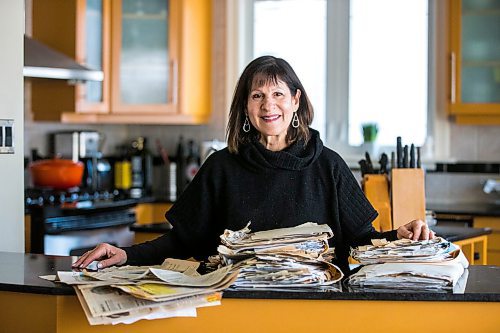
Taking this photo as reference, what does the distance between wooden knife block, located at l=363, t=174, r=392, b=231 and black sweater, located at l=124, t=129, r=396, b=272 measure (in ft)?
3.84

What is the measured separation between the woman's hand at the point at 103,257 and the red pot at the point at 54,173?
3075 mm

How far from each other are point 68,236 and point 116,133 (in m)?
1.80

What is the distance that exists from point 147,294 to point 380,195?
203cm

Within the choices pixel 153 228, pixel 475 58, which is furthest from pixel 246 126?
pixel 475 58

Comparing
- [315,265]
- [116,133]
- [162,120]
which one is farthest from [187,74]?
[315,265]

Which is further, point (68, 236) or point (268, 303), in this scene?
point (68, 236)

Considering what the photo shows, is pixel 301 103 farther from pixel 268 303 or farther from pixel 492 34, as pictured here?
pixel 492 34

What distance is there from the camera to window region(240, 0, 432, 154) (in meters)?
6.20

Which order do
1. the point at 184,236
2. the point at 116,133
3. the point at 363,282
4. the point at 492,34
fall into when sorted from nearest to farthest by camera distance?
the point at 363,282
the point at 184,236
the point at 492,34
the point at 116,133

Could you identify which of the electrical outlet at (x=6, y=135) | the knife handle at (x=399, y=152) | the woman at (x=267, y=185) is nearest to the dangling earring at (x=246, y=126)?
the woman at (x=267, y=185)

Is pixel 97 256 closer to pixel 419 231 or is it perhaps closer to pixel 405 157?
pixel 419 231

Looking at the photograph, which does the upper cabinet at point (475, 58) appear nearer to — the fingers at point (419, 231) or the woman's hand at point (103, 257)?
the fingers at point (419, 231)

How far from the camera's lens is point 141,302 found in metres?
2.31

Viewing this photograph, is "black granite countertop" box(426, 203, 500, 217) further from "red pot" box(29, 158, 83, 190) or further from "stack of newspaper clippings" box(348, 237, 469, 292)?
"stack of newspaper clippings" box(348, 237, 469, 292)
